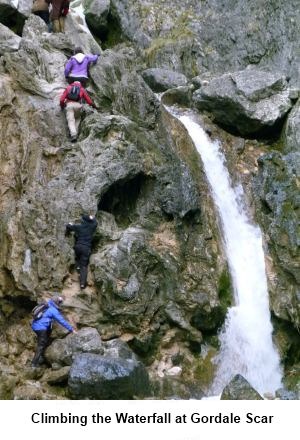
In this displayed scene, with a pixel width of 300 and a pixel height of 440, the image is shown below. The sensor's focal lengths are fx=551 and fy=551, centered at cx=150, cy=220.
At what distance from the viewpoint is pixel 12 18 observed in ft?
95.1

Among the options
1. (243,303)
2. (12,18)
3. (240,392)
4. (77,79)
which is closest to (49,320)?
(240,392)

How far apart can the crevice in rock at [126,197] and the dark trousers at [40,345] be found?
4841 mm

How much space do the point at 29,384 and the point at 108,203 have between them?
22.0 ft

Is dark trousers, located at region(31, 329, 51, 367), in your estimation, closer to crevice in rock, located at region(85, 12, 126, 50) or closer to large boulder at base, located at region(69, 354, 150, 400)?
large boulder at base, located at region(69, 354, 150, 400)

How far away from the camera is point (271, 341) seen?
1686 centimetres

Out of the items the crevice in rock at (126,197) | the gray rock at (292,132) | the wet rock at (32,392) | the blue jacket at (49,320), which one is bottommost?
the wet rock at (32,392)

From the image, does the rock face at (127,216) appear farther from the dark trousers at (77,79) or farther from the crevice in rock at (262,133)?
the dark trousers at (77,79)

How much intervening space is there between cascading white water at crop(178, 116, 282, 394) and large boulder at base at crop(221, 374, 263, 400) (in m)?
2.62

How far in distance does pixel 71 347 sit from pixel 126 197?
5.97 meters

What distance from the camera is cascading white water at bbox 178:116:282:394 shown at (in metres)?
16.1

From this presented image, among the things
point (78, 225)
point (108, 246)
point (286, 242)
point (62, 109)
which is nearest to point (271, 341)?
point (286, 242)

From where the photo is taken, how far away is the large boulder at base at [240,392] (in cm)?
1280

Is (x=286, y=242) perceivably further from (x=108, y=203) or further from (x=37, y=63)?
(x=37, y=63)

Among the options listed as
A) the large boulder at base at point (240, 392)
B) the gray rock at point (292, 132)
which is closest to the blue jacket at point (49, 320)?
the large boulder at base at point (240, 392)
